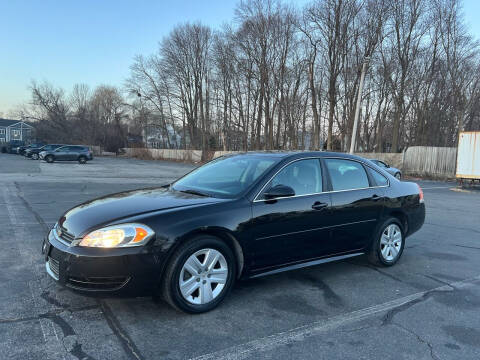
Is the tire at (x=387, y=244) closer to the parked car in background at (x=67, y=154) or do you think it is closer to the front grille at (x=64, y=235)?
the front grille at (x=64, y=235)

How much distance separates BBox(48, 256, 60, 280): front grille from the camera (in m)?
3.25

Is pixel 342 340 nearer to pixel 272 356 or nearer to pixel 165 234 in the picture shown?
pixel 272 356

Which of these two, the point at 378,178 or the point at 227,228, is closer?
the point at 227,228

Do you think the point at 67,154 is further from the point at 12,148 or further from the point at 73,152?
→ the point at 12,148

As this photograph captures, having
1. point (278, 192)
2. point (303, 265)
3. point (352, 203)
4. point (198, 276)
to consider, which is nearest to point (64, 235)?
point (198, 276)

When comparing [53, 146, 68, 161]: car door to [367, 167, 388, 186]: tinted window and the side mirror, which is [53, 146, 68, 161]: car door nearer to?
[367, 167, 388, 186]: tinted window

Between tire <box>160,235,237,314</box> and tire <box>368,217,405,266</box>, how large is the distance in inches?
89.5

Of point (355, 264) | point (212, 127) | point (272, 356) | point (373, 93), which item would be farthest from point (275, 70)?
point (272, 356)

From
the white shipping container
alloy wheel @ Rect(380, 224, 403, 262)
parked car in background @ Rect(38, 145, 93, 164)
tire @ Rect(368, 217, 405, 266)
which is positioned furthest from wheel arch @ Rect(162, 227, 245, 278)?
parked car in background @ Rect(38, 145, 93, 164)

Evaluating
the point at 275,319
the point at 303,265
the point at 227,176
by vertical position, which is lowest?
the point at 275,319

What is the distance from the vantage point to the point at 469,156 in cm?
1898

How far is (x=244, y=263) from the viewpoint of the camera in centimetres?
370

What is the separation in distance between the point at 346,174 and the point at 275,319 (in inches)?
86.4

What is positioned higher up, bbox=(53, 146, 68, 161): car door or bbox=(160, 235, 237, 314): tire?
bbox=(53, 146, 68, 161): car door
